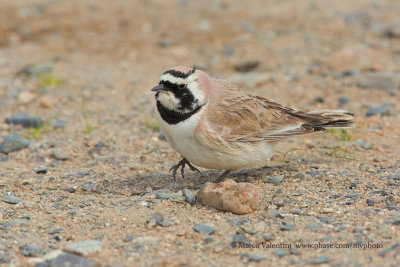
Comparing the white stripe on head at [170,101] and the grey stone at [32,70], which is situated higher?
the white stripe on head at [170,101]

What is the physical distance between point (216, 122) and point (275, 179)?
99cm

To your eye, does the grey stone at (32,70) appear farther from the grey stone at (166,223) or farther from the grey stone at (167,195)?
the grey stone at (166,223)

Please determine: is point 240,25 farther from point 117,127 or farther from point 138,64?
point 117,127

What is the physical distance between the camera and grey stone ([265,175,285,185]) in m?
6.07

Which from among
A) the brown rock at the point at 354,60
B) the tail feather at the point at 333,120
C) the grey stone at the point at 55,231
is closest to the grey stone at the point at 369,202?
the tail feather at the point at 333,120

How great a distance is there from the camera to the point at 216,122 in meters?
5.75

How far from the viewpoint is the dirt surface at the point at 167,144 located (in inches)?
185

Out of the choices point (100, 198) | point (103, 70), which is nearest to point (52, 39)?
point (103, 70)

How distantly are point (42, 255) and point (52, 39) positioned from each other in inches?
328

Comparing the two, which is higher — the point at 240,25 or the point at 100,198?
the point at 240,25

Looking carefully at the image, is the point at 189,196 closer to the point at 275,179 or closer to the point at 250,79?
the point at 275,179

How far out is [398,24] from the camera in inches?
462

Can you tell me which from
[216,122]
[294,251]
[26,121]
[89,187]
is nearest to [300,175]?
[216,122]

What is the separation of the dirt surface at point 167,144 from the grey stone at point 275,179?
22mm
